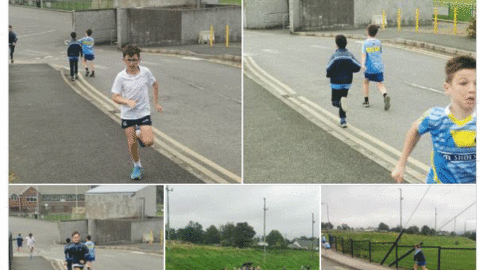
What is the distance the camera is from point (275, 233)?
8.77 m

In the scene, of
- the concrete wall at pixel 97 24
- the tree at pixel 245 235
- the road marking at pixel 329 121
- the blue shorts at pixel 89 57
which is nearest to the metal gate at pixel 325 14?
the road marking at pixel 329 121

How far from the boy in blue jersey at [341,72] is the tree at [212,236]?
1599mm

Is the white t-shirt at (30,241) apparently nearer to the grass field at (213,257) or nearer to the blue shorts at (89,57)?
the grass field at (213,257)

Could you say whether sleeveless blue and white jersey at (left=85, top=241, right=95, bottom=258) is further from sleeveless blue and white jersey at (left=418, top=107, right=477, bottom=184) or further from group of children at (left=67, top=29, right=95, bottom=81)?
sleeveless blue and white jersey at (left=418, top=107, right=477, bottom=184)

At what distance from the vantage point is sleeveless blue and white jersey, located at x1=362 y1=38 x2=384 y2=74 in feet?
30.9

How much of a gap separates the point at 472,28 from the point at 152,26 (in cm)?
605

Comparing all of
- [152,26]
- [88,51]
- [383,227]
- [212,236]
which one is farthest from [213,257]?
[152,26]

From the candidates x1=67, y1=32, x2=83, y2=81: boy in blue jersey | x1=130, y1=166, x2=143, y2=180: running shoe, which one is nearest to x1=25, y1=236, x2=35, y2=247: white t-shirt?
x1=130, y1=166, x2=143, y2=180: running shoe

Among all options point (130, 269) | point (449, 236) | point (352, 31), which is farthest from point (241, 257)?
point (352, 31)

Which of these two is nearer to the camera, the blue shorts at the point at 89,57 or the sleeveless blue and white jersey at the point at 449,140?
the sleeveless blue and white jersey at the point at 449,140

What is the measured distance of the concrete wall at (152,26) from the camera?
13.4 metres

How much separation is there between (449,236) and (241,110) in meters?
2.25

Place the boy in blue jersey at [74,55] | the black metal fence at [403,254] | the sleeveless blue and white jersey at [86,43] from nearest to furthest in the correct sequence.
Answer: the black metal fence at [403,254], the boy in blue jersey at [74,55], the sleeveless blue and white jersey at [86,43]

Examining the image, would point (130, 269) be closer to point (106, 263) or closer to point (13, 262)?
point (106, 263)
